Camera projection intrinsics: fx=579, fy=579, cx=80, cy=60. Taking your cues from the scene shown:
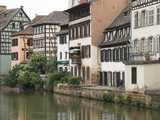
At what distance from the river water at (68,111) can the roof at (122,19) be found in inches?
417

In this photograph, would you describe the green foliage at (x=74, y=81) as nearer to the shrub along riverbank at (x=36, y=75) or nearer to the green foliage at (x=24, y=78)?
the shrub along riverbank at (x=36, y=75)

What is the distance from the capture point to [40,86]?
77250 mm

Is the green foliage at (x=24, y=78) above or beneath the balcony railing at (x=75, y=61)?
beneath

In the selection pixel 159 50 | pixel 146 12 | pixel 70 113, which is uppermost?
pixel 146 12

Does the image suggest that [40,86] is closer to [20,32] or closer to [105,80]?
[105,80]

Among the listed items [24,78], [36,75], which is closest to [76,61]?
[36,75]

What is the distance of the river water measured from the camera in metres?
42.4

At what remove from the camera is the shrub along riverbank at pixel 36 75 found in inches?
2874

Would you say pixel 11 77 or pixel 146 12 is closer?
pixel 146 12

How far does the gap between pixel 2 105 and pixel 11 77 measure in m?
27.8

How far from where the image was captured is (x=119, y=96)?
167 ft

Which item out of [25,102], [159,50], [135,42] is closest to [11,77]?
[25,102]

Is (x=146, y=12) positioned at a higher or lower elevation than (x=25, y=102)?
higher

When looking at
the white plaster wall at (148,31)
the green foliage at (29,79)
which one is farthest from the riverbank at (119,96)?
the green foliage at (29,79)
